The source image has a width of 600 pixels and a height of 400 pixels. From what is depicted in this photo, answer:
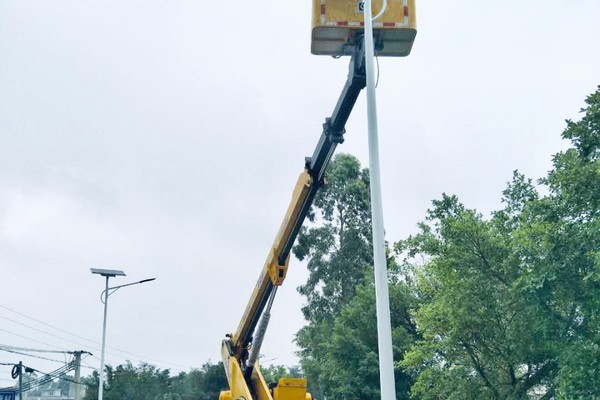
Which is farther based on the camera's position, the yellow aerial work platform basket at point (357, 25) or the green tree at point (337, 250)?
the green tree at point (337, 250)

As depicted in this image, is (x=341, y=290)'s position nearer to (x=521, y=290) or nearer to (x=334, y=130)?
(x=521, y=290)

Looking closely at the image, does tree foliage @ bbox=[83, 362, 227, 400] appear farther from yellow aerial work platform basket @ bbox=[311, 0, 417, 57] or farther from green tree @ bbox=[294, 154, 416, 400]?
yellow aerial work platform basket @ bbox=[311, 0, 417, 57]

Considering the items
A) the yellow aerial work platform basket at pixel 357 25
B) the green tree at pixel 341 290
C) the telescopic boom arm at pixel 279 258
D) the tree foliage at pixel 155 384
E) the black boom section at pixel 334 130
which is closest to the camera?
the yellow aerial work platform basket at pixel 357 25

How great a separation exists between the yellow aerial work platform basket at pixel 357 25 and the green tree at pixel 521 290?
27.3 ft

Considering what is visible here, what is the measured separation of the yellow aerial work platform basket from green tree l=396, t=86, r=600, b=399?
8326 millimetres

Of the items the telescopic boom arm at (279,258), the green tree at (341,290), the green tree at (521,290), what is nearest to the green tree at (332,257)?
the green tree at (341,290)

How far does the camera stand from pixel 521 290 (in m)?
15.5

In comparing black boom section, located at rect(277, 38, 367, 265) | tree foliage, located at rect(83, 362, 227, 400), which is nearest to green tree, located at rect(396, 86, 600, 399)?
black boom section, located at rect(277, 38, 367, 265)

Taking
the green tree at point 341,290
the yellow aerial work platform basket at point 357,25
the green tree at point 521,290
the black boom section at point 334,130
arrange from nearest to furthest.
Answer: the yellow aerial work platform basket at point 357,25 < the black boom section at point 334,130 < the green tree at point 521,290 < the green tree at point 341,290

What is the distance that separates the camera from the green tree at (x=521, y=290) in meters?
14.5

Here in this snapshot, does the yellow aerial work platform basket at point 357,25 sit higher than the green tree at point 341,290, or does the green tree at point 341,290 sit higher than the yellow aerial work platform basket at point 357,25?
the green tree at point 341,290

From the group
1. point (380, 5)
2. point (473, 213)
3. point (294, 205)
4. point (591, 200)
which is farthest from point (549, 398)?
point (380, 5)

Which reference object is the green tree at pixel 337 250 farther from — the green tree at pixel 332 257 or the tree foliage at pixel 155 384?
the tree foliage at pixel 155 384

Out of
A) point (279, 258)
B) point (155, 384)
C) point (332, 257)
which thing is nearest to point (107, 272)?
point (279, 258)
